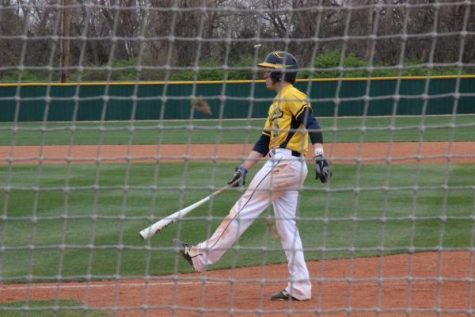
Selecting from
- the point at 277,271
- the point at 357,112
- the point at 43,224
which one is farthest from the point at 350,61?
the point at 277,271

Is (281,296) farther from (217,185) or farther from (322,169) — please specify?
(217,185)

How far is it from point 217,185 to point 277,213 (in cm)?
695

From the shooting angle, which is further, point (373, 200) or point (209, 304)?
point (373, 200)

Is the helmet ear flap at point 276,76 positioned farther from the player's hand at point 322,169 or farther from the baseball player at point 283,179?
the player's hand at point 322,169

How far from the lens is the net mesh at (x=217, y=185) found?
20.0ft

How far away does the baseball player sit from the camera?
7.17 meters

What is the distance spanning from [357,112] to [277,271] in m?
17.1

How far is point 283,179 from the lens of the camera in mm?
7219

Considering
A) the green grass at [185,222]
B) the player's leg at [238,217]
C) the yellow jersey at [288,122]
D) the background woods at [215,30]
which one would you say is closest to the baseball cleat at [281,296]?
the green grass at [185,222]

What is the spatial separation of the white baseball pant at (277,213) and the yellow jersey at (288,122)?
0.08 meters

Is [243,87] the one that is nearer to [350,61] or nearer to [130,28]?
[350,61]

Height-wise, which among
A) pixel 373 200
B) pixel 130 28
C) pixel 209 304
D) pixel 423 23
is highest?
pixel 423 23

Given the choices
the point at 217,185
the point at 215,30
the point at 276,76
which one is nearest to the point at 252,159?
the point at 276,76

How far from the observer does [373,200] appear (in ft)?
41.2
